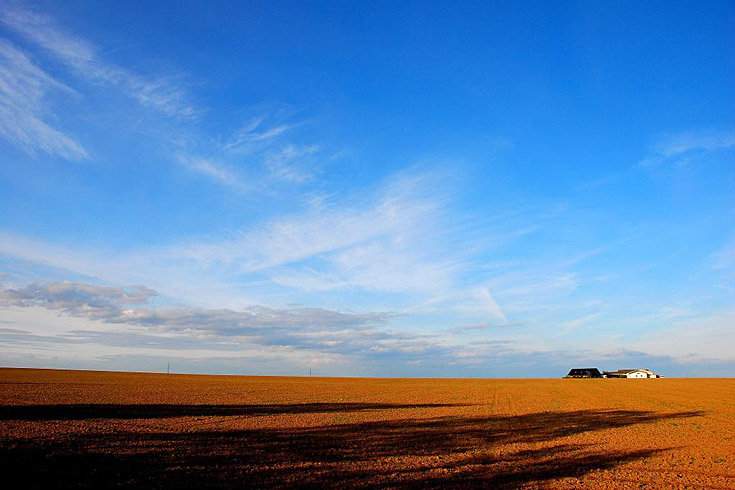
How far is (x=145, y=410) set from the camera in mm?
33062

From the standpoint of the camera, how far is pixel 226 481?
14.4 meters

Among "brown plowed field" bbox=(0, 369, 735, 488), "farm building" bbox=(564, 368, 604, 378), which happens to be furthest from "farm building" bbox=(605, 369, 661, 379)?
"brown plowed field" bbox=(0, 369, 735, 488)

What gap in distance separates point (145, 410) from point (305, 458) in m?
19.8

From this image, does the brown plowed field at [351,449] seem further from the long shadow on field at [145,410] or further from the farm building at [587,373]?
the farm building at [587,373]

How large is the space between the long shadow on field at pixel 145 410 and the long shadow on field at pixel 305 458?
→ 23.5 ft

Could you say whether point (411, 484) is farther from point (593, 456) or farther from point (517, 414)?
point (517, 414)

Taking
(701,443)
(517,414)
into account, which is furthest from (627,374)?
(701,443)

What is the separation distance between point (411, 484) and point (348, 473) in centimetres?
220

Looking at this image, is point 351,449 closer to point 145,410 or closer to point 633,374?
point 145,410

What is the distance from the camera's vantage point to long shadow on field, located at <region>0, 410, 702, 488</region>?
576 inches

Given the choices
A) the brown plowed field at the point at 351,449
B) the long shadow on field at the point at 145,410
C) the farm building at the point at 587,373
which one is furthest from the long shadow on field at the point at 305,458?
the farm building at the point at 587,373

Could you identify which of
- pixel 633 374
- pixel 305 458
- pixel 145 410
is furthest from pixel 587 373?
pixel 305 458

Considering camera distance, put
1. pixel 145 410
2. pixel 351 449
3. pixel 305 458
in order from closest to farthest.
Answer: pixel 305 458
pixel 351 449
pixel 145 410

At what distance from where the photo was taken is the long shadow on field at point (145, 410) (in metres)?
28.6
